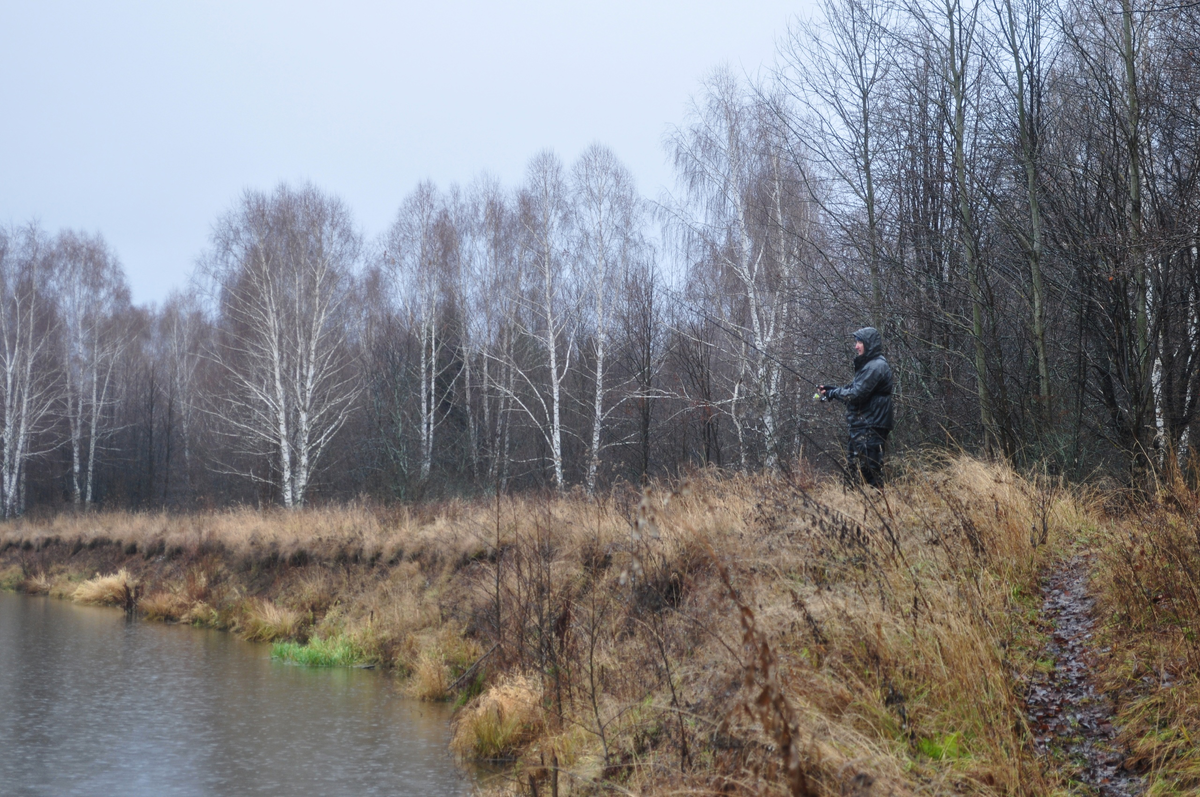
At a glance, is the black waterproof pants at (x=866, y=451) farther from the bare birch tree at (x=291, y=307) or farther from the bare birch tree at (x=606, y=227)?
the bare birch tree at (x=291, y=307)

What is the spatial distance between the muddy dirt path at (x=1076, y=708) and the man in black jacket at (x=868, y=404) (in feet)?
11.4

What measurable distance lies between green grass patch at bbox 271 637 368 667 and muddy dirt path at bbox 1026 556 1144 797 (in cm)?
1003

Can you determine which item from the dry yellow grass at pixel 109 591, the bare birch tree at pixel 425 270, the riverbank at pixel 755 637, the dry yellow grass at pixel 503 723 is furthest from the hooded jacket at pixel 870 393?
the bare birch tree at pixel 425 270

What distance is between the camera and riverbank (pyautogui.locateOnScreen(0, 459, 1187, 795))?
12.5 ft

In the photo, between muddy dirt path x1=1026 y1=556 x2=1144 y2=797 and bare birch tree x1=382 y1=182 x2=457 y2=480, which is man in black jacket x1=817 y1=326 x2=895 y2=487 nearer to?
muddy dirt path x1=1026 y1=556 x2=1144 y2=797

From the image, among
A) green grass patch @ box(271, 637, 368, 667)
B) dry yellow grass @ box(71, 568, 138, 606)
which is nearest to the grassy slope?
green grass patch @ box(271, 637, 368, 667)

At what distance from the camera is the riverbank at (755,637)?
12.5 ft

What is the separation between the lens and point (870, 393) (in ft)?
28.1

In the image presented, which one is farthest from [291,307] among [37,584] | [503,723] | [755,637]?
[755,637]

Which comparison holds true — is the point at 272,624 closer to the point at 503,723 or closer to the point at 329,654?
the point at 329,654

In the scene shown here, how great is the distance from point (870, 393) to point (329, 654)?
8.60 m

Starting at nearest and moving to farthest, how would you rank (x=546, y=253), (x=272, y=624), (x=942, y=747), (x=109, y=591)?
(x=942, y=747) → (x=272, y=624) → (x=109, y=591) → (x=546, y=253)

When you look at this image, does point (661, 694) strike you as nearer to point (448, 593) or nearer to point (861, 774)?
point (861, 774)

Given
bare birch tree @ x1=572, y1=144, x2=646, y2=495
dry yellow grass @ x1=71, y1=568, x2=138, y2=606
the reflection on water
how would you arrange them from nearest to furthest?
the reflection on water < dry yellow grass @ x1=71, y1=568, x2=138, y2=606 < bare birch tree @ x1=572, y1=144, x2=646, y2=495
